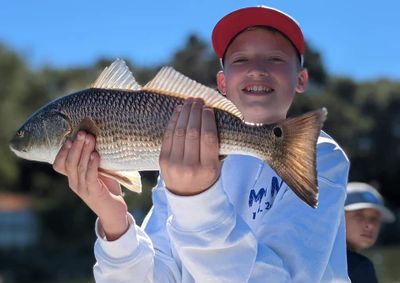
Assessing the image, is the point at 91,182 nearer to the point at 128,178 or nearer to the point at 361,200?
the point at 128,178

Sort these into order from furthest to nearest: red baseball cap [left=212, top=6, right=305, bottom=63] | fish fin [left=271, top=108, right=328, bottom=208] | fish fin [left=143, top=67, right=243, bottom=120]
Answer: red baseball cap [left=212, top=6, right=305, bottom=63] → fish fin [left=143, top=67, right=243, bottom=120] → fish fin [left=271, top=108, right=328, bottom=208]

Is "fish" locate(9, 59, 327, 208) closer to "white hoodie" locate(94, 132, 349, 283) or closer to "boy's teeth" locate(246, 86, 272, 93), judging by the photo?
"white hoodie" locate(94, 132, 349, 283)

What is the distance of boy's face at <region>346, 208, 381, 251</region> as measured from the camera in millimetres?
3936

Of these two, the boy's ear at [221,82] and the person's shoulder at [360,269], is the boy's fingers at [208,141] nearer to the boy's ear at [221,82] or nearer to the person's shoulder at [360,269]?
the boy's ear at [221,82]

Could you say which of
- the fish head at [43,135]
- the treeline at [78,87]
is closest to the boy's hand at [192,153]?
the fish head at [43,135]

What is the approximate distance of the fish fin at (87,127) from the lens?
81.4 inches

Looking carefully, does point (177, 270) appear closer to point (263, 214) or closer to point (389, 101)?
point (263, 214)

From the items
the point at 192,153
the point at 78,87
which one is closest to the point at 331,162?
the point at 192,153

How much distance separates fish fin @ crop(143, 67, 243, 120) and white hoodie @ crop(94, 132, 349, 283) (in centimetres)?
22

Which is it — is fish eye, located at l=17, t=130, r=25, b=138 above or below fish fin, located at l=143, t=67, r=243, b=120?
below

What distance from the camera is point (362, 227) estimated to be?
13.6 feet

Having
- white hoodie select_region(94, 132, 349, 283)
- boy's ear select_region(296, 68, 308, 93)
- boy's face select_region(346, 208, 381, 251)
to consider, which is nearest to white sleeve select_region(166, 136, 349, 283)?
white hoodie select_region(94, 132, 349, 283)

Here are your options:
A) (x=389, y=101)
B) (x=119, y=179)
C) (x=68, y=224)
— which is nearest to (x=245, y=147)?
(x=119, y=179)

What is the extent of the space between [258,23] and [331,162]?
543mm
